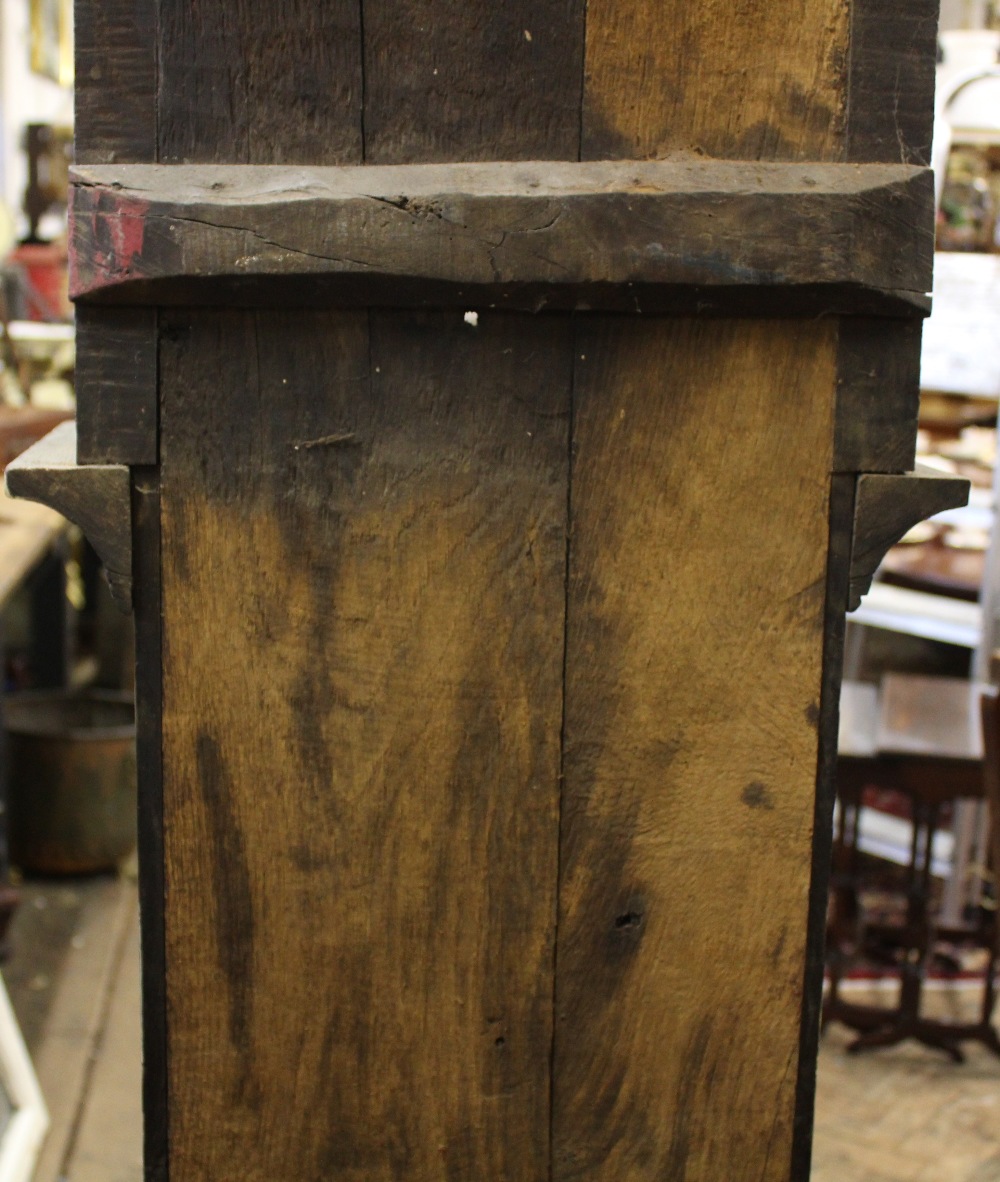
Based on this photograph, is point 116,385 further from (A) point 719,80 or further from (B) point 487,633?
(A) point 719,80

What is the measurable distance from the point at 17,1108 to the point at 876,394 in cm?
239

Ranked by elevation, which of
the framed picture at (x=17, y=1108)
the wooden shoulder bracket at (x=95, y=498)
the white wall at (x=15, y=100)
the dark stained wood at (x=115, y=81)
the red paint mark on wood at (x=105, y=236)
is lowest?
the framed picture at (x=17, y=1108)

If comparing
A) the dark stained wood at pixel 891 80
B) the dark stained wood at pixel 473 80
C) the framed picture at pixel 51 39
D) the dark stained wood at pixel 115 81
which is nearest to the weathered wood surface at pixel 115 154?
the dark stained wood at pixel 115 81

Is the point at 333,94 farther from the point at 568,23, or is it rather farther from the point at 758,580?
the point at 758,580

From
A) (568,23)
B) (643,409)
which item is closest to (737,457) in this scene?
(643,409)

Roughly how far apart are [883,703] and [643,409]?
8.46 feet

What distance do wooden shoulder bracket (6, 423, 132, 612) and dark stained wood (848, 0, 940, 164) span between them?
0.61 meters

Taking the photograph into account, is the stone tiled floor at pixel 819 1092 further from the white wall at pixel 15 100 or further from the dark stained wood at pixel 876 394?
the white wall at pixel 15 100

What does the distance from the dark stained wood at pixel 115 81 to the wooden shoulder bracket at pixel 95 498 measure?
228 mm

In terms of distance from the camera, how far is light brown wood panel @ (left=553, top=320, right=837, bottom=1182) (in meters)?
1.11

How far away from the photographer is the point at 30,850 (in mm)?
4262

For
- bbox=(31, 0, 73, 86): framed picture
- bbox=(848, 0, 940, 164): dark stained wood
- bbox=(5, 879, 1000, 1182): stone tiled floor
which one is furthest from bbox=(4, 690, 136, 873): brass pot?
bbox=(31, 0, 73, 86): framed picture

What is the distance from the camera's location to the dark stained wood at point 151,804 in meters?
1.11

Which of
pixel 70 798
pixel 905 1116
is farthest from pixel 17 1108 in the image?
pixel 905 1116
